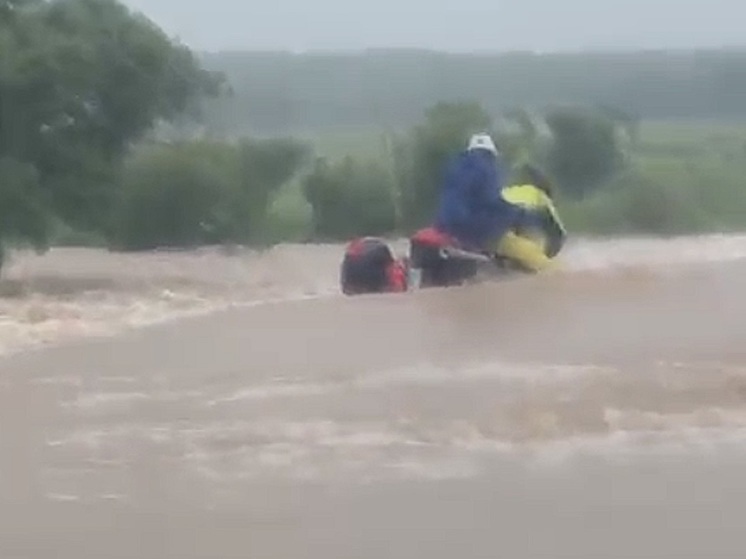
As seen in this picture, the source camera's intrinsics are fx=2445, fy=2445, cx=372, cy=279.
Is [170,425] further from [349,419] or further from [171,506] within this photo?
[171,506]

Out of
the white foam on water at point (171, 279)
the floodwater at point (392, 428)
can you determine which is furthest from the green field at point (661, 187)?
the floodwater at point (392, 428)

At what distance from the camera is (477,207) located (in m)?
15.9

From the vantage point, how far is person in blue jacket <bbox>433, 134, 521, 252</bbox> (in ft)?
52.1

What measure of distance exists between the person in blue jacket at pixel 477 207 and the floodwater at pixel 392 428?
1.76 metres

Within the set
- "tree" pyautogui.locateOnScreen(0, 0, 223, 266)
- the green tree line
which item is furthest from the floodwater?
"tree" pyautogui.locateOnScreen(0, 0, 223, 266)

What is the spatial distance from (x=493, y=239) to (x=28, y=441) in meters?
7.41

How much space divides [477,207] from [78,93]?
36.7 feet

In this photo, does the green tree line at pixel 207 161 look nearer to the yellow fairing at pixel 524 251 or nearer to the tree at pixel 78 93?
the tree at pixel 78 93

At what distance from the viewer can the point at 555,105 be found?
46.1 m

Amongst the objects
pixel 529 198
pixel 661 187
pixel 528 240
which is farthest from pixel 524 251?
pixel 661 187

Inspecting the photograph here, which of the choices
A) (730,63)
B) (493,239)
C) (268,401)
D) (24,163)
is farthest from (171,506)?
(730,63)

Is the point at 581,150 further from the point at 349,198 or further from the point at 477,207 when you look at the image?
the point at 477,207

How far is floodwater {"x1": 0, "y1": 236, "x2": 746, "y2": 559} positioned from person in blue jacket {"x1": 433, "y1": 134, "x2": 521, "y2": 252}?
176 cm

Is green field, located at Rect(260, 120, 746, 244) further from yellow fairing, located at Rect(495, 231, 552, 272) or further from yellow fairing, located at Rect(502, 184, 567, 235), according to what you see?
yellow fairing, located at Rect(495, 231, 552, 272)
